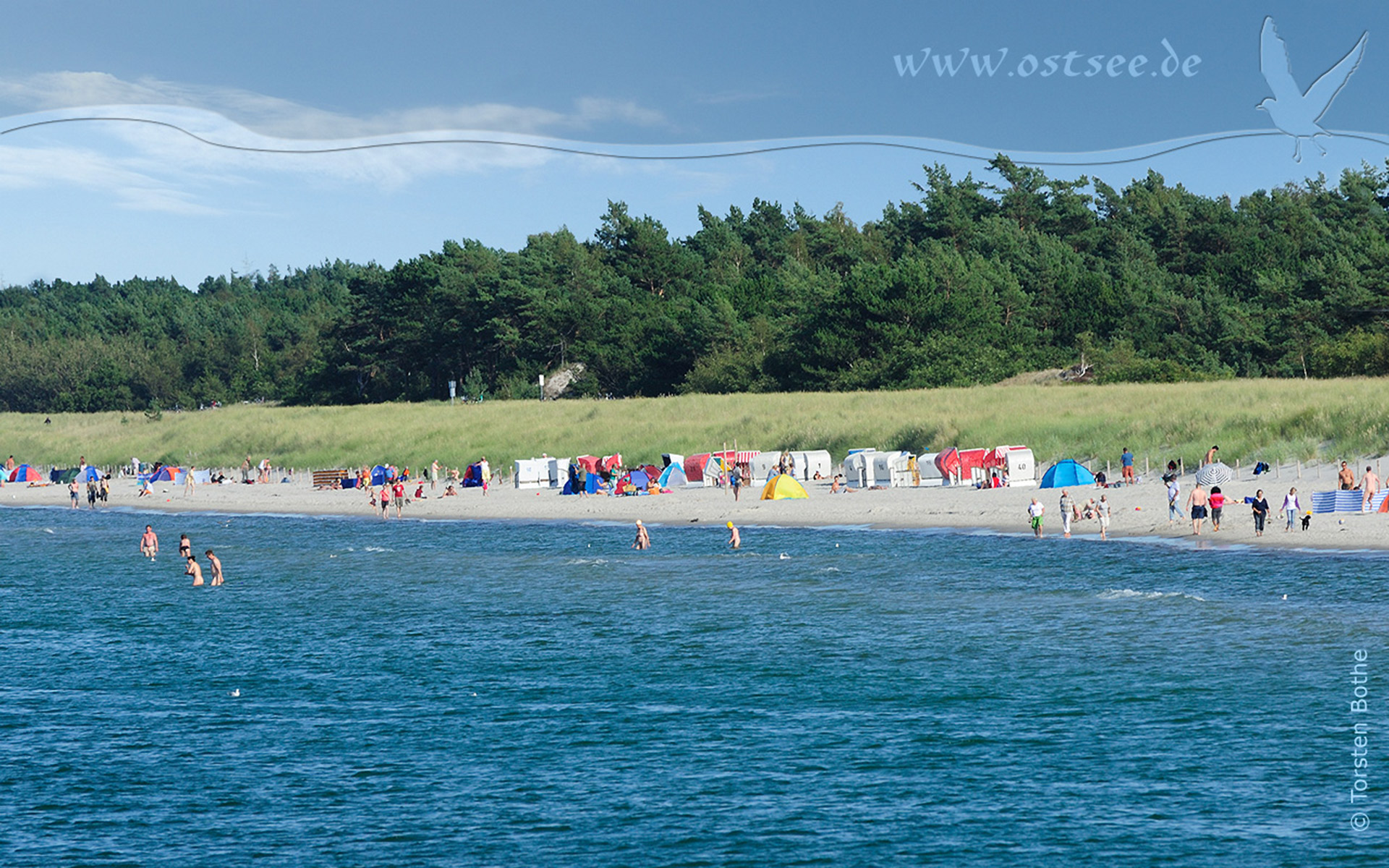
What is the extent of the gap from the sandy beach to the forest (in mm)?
31004

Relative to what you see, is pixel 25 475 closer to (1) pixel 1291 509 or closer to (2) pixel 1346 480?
(1) pixel 1291 509

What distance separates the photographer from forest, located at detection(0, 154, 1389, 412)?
80875 millimetres

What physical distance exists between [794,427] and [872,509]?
787 inches

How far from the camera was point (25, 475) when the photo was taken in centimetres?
8138

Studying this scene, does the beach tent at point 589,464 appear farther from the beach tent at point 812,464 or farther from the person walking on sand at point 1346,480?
the person walking on sand at point 1346,480

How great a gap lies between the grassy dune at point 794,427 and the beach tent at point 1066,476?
3.64 m

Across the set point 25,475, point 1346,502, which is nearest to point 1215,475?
point 1346,502

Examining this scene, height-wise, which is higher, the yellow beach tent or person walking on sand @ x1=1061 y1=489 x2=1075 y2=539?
the yellow beach tent

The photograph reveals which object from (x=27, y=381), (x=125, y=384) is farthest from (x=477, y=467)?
(x=27, y=381)

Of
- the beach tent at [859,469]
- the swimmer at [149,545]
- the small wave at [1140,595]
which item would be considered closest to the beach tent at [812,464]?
the beach tent at [859,469]

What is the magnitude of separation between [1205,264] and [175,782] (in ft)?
304

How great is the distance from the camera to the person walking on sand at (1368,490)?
35.7 m

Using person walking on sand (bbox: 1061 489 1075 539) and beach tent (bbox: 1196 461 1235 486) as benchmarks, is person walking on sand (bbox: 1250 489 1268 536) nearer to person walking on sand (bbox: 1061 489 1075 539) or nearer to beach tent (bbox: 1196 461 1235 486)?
person walking on sand (bbox: 1061 489 1075 539)

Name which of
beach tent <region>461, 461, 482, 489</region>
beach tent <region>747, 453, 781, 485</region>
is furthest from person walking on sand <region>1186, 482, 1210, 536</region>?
beach tent <region>461, 461, 482, 489</region>
